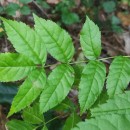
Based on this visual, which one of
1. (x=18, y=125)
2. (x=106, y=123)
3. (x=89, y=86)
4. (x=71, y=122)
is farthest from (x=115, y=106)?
(x=18, y=125)

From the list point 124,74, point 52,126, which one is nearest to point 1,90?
point 52,126

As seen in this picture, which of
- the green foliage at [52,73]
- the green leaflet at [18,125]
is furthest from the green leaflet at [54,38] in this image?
the green leaflet at [18,125]

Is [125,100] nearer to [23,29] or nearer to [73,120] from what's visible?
[73,120]

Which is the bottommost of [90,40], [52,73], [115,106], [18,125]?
[18,125]

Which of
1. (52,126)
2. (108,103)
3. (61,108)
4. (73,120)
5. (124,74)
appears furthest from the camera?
(52,126)

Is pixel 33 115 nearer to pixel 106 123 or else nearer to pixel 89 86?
pixel 89 86

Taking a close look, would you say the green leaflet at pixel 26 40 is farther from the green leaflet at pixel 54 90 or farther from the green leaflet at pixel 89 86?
the green leaflet at pixel 89 86
